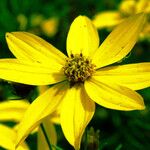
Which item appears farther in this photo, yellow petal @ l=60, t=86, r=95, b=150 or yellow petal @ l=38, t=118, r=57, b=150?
yellow petal @ l=38, t=118, r=57, b=150

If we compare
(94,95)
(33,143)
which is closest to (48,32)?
(33,143)

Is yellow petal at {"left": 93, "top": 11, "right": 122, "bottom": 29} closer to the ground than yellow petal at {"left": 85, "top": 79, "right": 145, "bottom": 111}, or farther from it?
farther from it

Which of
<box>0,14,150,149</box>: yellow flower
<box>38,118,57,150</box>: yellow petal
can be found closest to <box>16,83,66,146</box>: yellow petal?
<box>0,14,150,149</box>: yellow flower

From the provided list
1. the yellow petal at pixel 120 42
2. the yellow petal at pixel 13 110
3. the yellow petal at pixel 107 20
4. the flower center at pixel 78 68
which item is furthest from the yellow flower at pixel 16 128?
the yellow petal at pixel 107 20

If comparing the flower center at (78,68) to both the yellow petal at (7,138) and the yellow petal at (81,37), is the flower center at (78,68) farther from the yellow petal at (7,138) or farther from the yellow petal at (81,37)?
the yellow petal at (7,138)

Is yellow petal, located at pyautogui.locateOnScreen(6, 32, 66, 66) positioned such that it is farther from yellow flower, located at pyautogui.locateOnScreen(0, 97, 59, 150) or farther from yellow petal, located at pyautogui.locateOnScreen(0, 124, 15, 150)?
yellow petal, located at pyautogui.locateOnScreen(0, 124, 15, 150)

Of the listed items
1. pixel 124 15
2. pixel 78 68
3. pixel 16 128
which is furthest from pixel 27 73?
pixel 124 15
